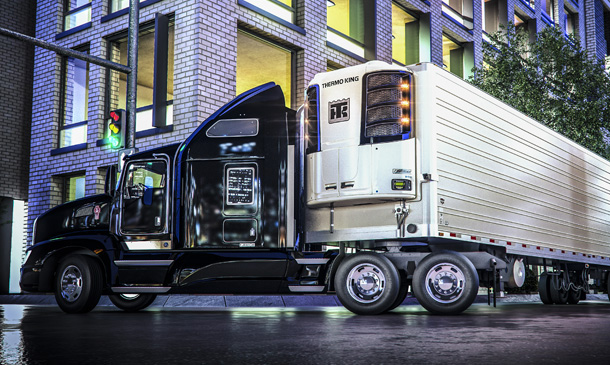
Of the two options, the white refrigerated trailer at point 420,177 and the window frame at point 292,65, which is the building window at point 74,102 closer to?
the window frame at point 292,65

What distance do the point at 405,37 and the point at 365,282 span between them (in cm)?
1444

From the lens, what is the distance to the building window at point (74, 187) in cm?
1883

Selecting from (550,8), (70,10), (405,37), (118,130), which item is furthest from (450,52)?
(118,130)

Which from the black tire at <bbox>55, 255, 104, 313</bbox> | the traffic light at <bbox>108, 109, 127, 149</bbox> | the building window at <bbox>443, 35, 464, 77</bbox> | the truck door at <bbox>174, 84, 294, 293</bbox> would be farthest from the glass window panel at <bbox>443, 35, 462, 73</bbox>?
the black tire at <bbox>55, 255, 104, 313</bbox>

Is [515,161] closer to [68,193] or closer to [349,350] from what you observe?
[349,350]

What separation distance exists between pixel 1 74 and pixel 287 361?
56.9ft

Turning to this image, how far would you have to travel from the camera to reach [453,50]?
2561 centimetres

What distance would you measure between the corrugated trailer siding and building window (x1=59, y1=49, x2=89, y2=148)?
11.3m

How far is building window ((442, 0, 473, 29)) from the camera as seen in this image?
25.0m

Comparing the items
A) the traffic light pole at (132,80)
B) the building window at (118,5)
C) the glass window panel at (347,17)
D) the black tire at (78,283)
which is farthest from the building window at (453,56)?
the black tire at (78,283)

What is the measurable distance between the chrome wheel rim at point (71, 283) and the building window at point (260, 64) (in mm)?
6845

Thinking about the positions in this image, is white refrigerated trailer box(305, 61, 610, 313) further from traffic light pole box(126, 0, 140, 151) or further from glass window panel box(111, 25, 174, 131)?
glass window panel box(111, 25, 174, 131)

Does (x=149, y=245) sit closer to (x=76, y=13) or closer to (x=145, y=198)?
(x=145, y=198)

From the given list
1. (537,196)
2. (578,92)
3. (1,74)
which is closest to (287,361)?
(537,196)
